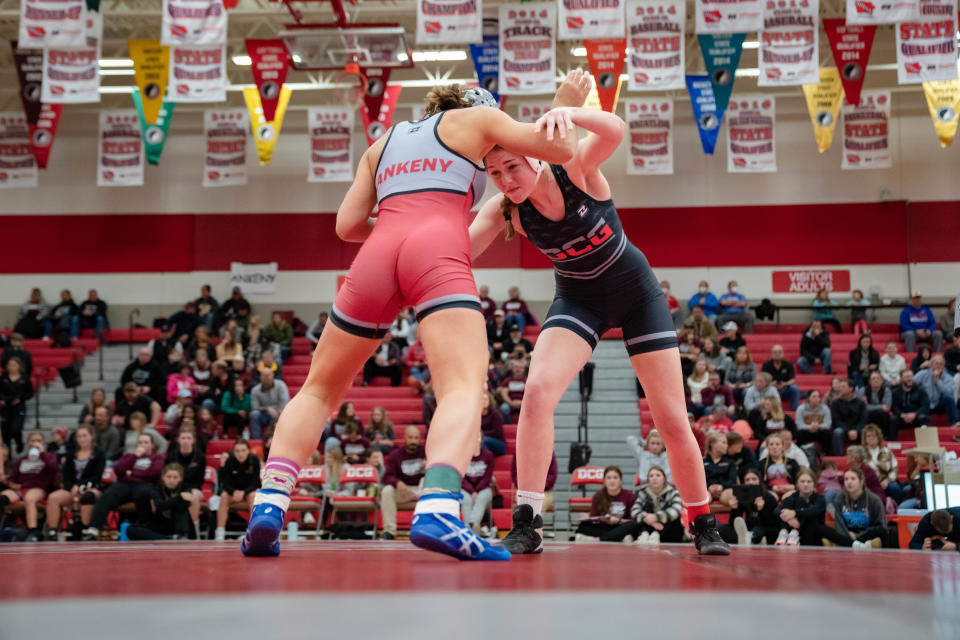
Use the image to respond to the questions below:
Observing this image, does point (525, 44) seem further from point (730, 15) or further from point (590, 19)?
point (730, 15)

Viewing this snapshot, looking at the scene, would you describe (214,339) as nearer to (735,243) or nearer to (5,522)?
(5,522)

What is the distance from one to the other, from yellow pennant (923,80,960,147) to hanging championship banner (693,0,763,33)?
4482mm

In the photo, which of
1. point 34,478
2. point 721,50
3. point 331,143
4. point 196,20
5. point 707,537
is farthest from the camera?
point 331,143

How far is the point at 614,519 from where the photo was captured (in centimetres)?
1009

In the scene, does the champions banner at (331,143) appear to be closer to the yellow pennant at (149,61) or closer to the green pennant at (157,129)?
the green pennant at (157,129)

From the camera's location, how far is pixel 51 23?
13.2 meters

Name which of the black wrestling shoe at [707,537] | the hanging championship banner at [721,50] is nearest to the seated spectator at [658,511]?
the black wrestling shoe at [707,537]

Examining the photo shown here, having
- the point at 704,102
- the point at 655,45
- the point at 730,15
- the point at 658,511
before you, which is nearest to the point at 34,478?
the point at 658,511

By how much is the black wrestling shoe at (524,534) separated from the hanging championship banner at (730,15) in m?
10.3

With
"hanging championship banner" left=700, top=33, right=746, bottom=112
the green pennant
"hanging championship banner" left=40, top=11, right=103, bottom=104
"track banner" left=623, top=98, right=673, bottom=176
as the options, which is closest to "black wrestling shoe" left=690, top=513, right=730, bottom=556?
"hanging championship banner" left=700, top=33, right=746, bottom=112

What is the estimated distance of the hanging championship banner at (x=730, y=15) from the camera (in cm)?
1273

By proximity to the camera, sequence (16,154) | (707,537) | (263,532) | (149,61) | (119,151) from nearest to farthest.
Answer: (263,532)
(707,537)
(149,61)
(119,151)
(16,154)

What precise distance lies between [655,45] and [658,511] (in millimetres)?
7298

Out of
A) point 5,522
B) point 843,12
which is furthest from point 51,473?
point 843,12
